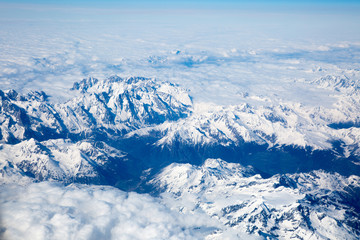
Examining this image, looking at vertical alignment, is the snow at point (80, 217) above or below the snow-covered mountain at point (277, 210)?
above

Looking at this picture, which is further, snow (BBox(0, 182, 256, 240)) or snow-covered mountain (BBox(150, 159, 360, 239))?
snow-covered mountain (BBox(150, 159, 360, 239))

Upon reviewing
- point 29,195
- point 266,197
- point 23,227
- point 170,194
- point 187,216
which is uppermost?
point 23,227

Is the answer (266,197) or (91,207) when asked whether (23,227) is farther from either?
(266,197)

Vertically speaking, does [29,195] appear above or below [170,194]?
above

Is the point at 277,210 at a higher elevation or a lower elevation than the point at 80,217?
lower

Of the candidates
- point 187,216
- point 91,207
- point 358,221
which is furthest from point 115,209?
point 358,221

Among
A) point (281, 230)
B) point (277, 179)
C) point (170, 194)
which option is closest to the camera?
point (281, 230)

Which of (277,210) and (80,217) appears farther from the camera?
(277,210)

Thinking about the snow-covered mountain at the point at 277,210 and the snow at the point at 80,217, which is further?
the snow-covered mountain at the point at 277,210

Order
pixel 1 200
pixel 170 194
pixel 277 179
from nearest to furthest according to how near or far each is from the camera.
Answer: pixel 1 200, pixel 277 179, pixel 170 194

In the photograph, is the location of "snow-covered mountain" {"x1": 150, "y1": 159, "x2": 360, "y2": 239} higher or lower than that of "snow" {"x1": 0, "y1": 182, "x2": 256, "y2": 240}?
lower

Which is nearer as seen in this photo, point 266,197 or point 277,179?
point 266,197
